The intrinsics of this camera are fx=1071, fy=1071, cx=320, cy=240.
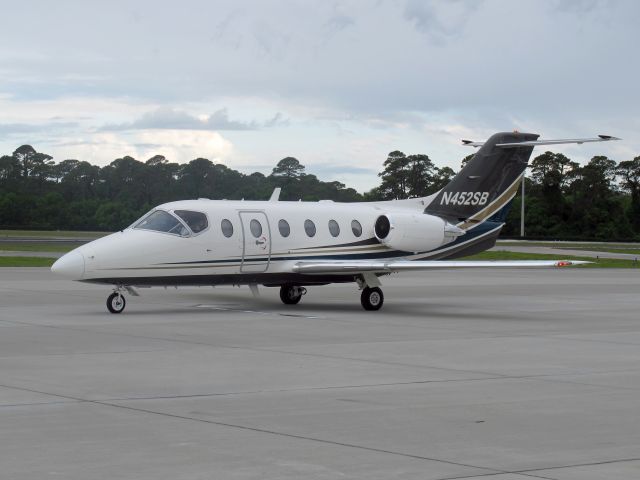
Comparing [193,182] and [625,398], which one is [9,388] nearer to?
[625,398]

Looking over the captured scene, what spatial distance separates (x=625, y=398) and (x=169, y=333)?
892cm

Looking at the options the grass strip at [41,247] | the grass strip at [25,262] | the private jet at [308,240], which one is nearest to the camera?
the private jet at [308,240]

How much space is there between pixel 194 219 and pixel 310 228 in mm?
3445

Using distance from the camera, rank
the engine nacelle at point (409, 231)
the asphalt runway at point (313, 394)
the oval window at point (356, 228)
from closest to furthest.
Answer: the asphalt runway at point (313, 394) < the engine nacelle at point (409, 231) < the oval window at point (356, 228)

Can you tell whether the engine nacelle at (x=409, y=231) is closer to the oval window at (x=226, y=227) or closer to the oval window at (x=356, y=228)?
the oval window at (x=356, y=228)

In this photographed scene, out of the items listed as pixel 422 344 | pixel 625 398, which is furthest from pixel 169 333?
pixel 625 398

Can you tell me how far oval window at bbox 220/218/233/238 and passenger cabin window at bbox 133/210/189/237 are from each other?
39.3 inches

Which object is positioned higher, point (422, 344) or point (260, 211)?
point (260, 211)

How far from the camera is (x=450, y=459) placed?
8.59 metres

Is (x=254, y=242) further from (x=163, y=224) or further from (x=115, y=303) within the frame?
(x=115, y=303)

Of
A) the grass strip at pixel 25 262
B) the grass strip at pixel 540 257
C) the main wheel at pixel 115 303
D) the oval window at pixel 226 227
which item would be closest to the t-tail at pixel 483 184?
the oval window at pixel 226 227

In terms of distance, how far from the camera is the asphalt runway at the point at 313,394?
8.43 m

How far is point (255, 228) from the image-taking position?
79.9 feet

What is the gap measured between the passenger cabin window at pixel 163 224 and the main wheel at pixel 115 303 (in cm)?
152
